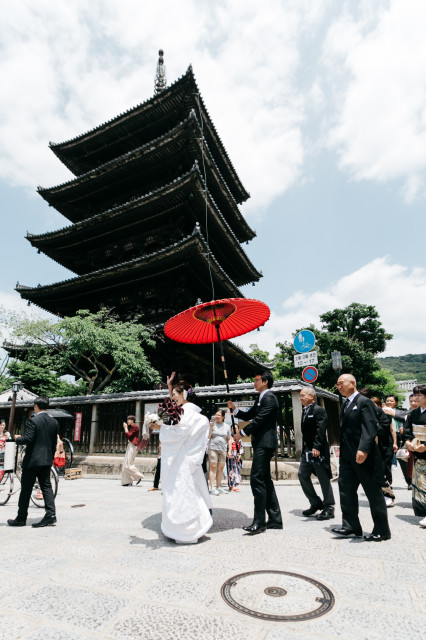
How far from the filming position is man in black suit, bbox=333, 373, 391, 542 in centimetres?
344

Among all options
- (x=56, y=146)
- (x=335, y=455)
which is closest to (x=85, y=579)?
(x=335, y=455)

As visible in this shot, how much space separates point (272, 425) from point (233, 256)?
1679cm

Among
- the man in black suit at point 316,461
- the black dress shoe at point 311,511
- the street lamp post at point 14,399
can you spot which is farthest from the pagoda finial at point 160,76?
the black dress shoe at point 311,511

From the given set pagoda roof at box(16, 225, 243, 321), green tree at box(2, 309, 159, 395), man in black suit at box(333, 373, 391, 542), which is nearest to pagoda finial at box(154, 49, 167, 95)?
pagoda roof at box(16, 225, 243, 321)

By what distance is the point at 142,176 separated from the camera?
17.6 metres

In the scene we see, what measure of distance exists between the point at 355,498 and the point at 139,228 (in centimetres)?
1556

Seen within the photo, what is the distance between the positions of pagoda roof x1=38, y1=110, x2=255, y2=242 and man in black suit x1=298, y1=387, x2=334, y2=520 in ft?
46.0

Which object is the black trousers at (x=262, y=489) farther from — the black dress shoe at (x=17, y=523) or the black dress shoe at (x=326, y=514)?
the black dress shoe at (x=17, y=523)

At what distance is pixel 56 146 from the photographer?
19.4 m

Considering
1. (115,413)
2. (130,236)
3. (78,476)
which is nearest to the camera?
(78,476)

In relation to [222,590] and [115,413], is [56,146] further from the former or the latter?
[222,590]

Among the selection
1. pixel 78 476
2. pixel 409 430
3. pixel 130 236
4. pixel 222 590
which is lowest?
pixel 78 476

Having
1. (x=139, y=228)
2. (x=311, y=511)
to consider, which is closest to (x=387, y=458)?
(x=311, y=511)

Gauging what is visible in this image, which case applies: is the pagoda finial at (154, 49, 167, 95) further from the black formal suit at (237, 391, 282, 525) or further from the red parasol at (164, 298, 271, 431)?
the black formal suit at (237, 391, 282, 525)
